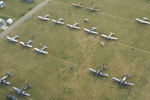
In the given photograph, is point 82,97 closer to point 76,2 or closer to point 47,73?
point 47,73

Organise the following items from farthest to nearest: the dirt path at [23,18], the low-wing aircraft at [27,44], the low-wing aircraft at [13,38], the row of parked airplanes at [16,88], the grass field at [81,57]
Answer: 1. the dirt path at [23,18]
2. the low-wing aircraft at [13,38]
3. the low-wing aircraft at [27,44]
4. the grass field at [81,57]
5. the row of parked airplanes at [16,88]

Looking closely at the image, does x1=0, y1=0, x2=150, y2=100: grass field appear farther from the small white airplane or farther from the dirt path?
the dirt path

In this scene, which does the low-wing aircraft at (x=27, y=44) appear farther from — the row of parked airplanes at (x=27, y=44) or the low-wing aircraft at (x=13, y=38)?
the low-wing aircraft at (x=13, y=38)

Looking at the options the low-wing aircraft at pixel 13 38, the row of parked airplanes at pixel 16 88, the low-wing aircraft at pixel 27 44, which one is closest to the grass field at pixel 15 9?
the low-wing aircraft at pixel 13 38

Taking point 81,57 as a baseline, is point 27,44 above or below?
above

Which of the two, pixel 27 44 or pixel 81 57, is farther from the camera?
pixel 27 44

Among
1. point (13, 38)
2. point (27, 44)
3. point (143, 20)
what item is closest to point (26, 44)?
point (27, 44)

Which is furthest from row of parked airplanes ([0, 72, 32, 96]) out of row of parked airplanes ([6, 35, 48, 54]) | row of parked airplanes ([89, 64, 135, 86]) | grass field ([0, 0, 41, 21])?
grass field ([0, 0, 41, 21])

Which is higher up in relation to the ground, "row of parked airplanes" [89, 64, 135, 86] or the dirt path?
the dirt path

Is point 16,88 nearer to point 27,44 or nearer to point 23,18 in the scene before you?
point 27,44
